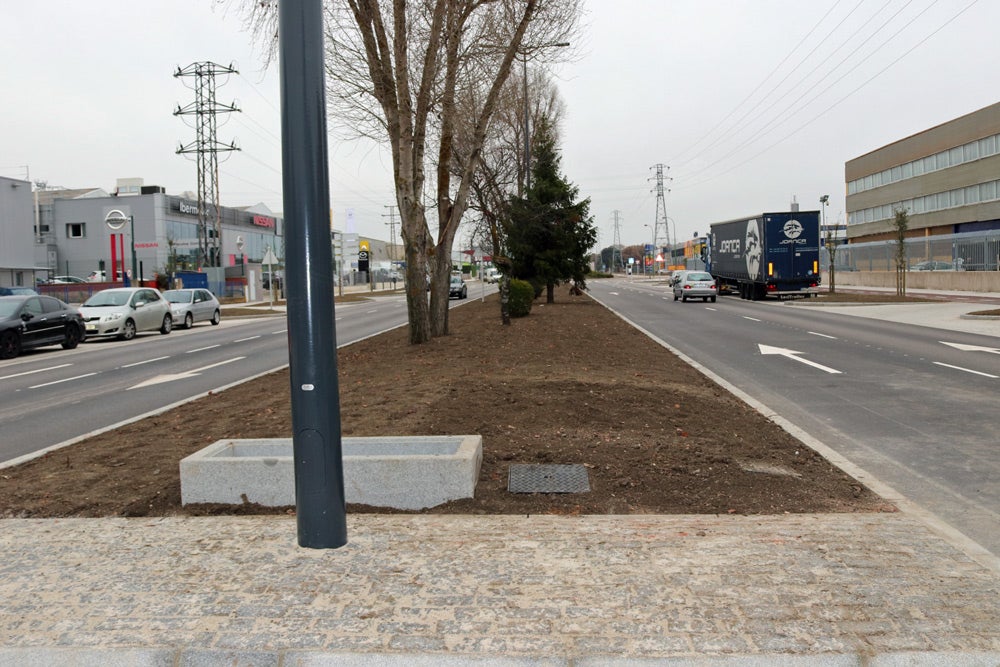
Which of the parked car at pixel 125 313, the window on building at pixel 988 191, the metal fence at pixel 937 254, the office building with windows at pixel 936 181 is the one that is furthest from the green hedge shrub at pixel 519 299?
the window on building at pixel 988 191

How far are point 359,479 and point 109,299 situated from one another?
77.6 ft

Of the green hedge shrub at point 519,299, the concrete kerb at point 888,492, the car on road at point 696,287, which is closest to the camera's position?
the concrete kerb at point 888,492

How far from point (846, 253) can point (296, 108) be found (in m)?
58.7

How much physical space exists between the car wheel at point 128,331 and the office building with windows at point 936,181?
5112cm

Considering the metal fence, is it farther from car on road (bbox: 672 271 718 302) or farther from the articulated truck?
car on road (bbox: 672 271 718 302)

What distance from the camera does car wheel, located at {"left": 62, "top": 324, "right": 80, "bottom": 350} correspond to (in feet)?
73.2

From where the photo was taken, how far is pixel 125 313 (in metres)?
25.0

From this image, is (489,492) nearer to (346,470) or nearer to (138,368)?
(346,470)

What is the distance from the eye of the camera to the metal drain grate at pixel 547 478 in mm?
5746

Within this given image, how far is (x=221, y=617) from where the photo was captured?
3.73 metres

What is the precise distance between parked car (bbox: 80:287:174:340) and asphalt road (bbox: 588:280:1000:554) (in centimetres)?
1598

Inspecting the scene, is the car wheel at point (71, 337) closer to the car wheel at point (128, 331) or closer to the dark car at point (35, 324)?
the dark car at point (35, 324)

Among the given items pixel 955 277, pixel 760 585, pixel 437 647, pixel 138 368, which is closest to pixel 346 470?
pixel 437 647

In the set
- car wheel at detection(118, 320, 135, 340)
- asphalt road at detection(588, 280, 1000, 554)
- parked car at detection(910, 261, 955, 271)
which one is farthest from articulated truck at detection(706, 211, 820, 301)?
car wheel at detection(118, 320, 135, 340)
